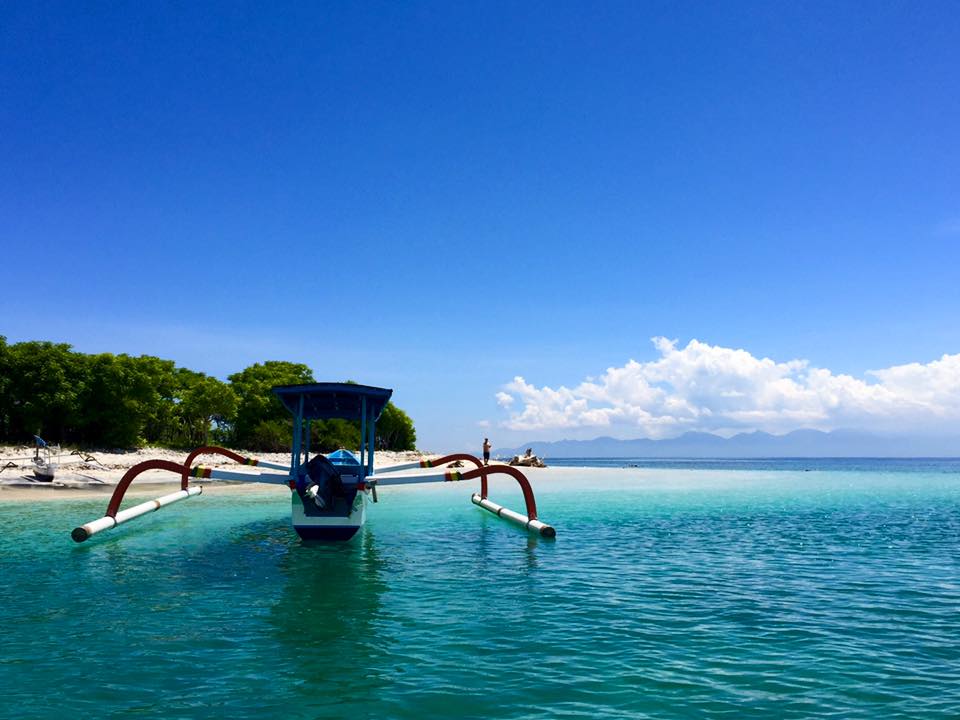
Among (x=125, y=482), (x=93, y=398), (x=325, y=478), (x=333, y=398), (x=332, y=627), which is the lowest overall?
(x=332, y=627)

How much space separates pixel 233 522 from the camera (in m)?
22.4

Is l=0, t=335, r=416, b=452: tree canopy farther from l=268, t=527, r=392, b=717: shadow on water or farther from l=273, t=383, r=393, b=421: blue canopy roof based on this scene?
l=268, t=527, r=392, b=717: shadow on water

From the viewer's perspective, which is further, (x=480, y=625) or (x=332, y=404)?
(x=332, y=404)

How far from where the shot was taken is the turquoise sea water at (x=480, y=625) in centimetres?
666

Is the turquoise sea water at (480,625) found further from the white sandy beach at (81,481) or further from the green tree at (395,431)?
the green tree at (395,431)

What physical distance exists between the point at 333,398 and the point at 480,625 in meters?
11.6

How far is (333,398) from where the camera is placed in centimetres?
1984

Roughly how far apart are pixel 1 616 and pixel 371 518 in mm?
14805

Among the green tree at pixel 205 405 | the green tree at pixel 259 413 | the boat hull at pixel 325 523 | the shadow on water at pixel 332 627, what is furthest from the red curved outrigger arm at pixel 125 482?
the green tree at pixel 259 413

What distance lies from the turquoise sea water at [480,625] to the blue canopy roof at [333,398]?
377cm

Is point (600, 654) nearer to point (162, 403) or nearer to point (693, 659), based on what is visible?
point (693, 659)

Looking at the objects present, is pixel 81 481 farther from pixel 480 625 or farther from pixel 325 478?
pixel 480 625

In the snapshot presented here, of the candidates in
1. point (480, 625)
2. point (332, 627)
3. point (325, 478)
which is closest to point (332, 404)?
point (325, 478)

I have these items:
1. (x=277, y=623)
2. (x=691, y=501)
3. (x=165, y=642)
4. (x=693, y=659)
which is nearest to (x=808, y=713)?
(x=693, y=659)
